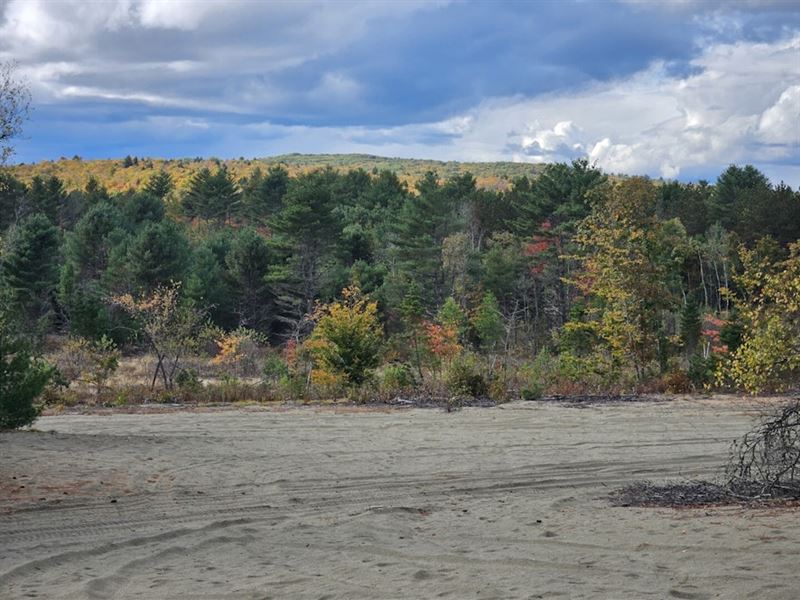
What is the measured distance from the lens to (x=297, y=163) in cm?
14162

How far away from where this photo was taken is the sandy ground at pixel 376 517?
7.03 meters

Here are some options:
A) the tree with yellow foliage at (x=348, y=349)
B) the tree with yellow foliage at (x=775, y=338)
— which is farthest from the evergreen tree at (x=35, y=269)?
the tree with yellow foliage at (x=775, y=338)

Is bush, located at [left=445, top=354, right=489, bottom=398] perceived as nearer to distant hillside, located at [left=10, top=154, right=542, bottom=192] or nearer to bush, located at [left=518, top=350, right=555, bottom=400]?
bush, located at [left=518, top=350, right=555, bottom=400]

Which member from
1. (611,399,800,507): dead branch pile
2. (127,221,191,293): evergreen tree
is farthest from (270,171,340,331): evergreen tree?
(611,399,800,507): dead branch pile

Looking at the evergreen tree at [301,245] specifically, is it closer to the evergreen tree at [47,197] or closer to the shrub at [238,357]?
the shrub at [238,357]

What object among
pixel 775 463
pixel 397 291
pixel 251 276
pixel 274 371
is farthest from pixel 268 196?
pixel 775 463

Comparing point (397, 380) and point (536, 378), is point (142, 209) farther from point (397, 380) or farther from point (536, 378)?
point (536, 378)

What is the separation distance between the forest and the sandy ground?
3.05 m

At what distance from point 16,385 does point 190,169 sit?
9671cm

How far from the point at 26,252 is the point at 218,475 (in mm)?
37551

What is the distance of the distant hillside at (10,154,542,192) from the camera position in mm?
102312

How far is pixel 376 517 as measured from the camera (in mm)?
10188

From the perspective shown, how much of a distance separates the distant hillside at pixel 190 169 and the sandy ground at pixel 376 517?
8270 centimetres

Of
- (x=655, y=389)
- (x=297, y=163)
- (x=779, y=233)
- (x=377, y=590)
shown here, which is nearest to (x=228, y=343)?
(x=655, y=389)
